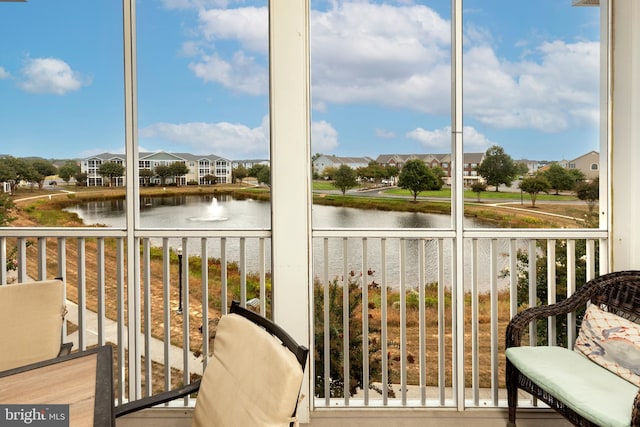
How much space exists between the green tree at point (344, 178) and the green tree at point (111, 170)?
1262 mm

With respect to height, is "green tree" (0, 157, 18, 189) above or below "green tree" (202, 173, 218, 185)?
above

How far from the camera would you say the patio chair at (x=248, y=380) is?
1045 mm

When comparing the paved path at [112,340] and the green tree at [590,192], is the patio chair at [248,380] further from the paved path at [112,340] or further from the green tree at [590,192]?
the green tree at [590,192]

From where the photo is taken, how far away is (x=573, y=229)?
2.31 m

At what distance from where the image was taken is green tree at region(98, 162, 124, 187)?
2.39 m

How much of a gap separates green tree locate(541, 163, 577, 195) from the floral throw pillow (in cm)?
70

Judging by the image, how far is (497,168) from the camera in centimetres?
237

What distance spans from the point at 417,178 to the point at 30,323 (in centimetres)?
199

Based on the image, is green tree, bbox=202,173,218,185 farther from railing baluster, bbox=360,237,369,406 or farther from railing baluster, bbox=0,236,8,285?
railing baluster, bbox=0,236,8,285

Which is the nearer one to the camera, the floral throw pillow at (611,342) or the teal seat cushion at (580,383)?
the teal seat cushion at (580,383)

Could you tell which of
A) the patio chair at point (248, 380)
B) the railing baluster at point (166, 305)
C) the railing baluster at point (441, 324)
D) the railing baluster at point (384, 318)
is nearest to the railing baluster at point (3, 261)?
the railing baluster at point (166, 305)

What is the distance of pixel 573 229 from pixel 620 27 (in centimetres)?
113

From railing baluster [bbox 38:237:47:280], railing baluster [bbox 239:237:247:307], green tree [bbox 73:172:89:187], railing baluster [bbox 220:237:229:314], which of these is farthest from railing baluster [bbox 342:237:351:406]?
railing baluster [bbox 38:237:47:280]

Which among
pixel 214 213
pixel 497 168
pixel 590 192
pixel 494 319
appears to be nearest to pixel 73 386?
pixel 214 213
